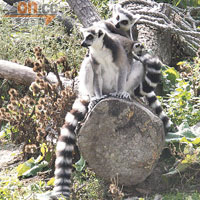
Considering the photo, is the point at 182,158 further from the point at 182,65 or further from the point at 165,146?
the point at 182,65

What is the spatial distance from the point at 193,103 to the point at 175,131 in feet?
3.45

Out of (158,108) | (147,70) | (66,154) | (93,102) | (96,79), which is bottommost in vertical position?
(66,154)

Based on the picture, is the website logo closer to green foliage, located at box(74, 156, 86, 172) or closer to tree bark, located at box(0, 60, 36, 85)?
tree bark, located at box(0, 60, 36, 85)

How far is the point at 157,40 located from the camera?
23.1 ft

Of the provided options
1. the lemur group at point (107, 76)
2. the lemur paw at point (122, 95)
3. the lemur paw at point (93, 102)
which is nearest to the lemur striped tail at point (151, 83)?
the lemur group at point (107, 76)

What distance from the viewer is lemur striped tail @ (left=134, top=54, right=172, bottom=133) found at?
15.1 feet

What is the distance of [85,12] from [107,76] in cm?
276

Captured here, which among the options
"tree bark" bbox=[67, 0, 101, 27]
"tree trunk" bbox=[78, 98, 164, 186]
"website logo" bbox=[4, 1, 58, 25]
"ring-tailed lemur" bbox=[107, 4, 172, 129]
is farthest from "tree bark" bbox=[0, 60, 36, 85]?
"website logo" bbox=[4, 1, 58, 25]

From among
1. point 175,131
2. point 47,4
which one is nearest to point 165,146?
point 175,131

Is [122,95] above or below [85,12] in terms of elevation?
below

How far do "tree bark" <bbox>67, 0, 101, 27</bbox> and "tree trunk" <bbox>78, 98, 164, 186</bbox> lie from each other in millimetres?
3062

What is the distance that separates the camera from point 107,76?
4.86 meters

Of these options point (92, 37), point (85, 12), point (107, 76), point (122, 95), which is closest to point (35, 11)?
point (85, 12)

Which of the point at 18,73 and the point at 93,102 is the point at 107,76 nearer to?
the point at 93,102
